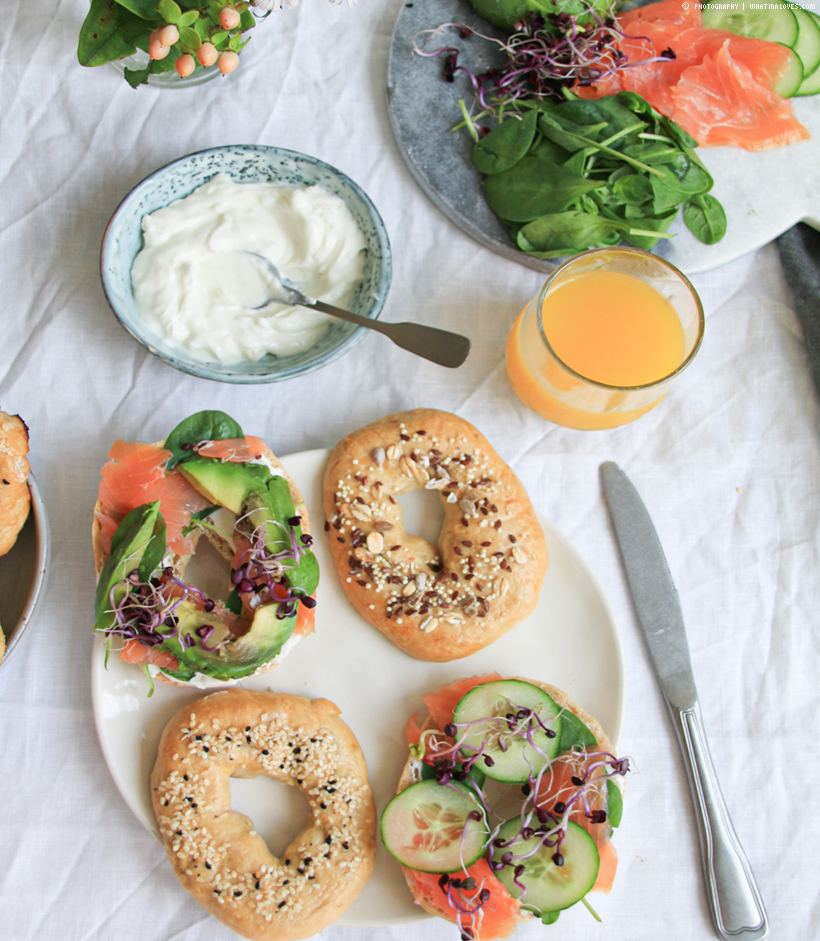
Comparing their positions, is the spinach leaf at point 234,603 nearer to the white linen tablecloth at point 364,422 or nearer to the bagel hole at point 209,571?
the bagel hole at point 209,571

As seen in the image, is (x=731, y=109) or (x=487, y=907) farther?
(x=731, y=109)

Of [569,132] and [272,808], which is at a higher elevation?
[569,132]

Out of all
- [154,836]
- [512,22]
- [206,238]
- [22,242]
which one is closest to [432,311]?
[206,238]

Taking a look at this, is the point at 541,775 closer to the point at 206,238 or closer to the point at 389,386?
the point at 389,386

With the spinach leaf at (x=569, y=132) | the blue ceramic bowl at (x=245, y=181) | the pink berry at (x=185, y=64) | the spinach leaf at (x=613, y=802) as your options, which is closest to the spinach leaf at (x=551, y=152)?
the spinach leaf at (x=569, y=132)

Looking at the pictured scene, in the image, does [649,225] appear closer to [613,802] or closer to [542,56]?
[542,56]

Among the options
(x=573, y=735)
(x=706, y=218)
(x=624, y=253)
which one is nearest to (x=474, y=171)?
(x=624, y=253)

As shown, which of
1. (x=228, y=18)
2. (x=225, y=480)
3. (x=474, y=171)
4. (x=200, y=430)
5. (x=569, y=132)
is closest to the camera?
(x=228, y=18)
